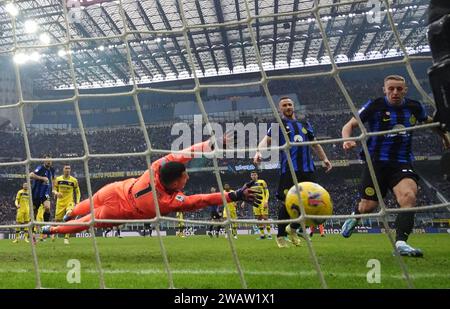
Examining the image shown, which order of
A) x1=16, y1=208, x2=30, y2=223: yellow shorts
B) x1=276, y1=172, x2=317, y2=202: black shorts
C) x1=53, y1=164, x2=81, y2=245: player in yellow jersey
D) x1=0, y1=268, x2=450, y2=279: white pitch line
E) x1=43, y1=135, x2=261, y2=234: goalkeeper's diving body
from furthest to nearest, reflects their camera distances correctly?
x1=16, y1=208, x2=30, y2=223: yellow shorts
x1=53, y1=164, x2=81, y2=245: player in yellow jersey
x1=276, y1=172, x2=317, y2=202: black shorts
x1=43, y1=135, x2=261, y2=234: goalkeeper's diving body
x1=0, y1=268, x2=450, y2=279: white pitch line

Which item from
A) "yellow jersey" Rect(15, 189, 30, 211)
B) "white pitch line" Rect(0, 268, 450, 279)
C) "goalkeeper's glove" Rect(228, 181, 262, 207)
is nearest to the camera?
"white pitch line" Rect(0, 268, 450, 279)

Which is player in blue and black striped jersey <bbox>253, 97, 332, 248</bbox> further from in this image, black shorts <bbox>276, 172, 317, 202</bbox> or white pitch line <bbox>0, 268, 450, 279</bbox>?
white pitch line <bbox>0, 268, 450, 279</bbox>

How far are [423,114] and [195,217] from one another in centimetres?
1798

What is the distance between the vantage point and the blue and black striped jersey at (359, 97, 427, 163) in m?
3.87

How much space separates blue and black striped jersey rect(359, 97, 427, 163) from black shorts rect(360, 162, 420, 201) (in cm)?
5

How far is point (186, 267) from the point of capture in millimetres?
3902

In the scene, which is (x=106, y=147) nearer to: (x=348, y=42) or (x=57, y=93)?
(x=57, y=93)

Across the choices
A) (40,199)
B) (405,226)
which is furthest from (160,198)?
(40,199)

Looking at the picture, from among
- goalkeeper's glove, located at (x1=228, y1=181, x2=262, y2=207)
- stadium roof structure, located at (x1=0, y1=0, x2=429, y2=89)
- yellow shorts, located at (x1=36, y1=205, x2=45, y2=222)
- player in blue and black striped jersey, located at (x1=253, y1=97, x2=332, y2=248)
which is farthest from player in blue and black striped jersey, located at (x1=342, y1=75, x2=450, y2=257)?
stadium roof structure, located at (x1=0, y1=0, x2=429, y2=89)

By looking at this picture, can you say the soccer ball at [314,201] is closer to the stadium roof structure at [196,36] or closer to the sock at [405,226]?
the sock at [405,226]

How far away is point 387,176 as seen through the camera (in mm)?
3906

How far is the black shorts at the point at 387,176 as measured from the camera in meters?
3.78

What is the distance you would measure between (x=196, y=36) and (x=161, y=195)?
55.7ft

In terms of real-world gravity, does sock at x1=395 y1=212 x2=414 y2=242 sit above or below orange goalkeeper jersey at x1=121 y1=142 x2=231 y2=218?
below
